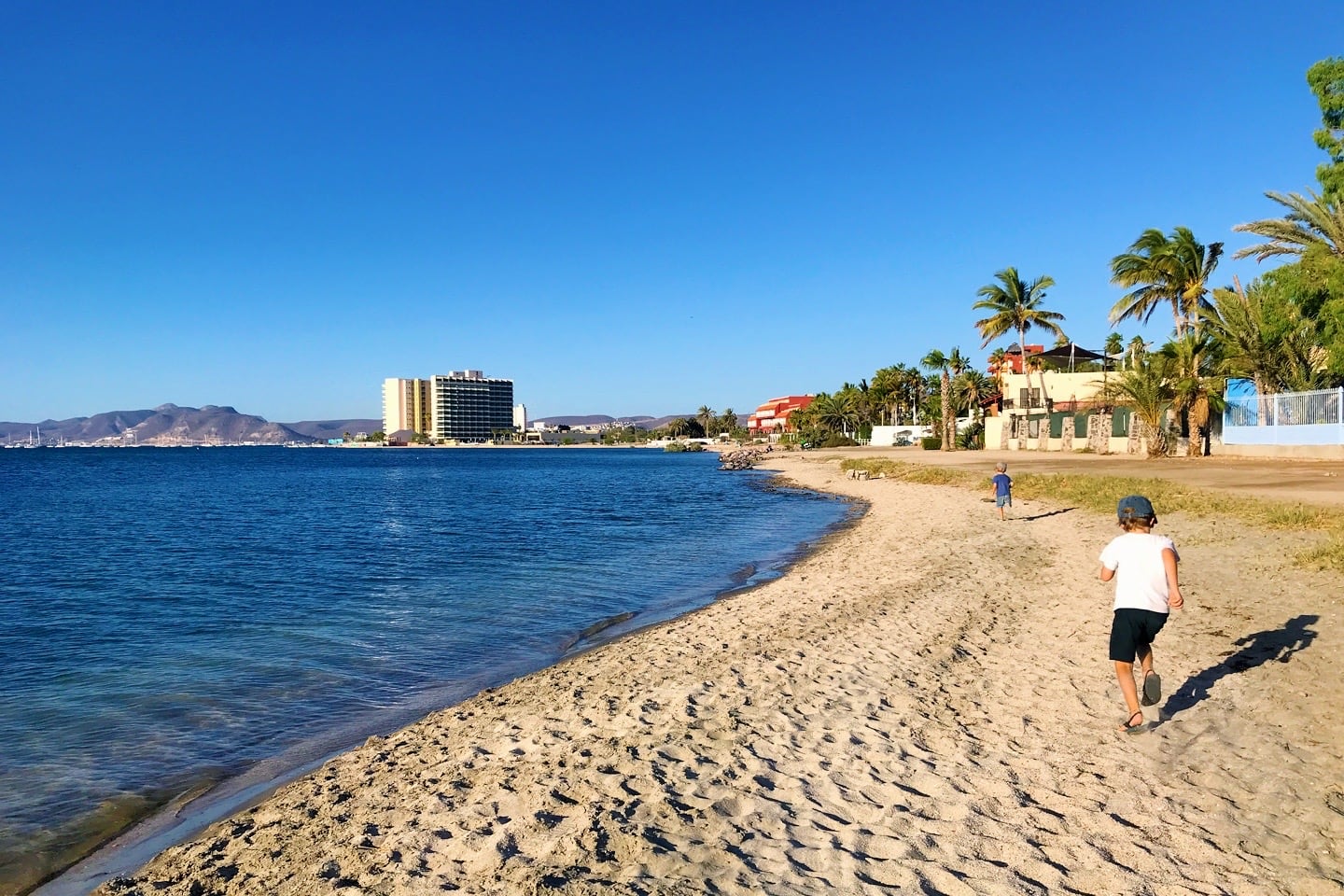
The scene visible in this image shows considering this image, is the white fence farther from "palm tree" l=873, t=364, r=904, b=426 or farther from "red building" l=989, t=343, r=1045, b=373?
"palm tree" l=873, t=364, r=904, b=426

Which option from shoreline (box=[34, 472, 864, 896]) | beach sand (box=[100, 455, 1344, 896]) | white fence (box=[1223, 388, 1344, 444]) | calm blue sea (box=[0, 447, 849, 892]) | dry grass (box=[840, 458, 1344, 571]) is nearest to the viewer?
beach sand (box=[100, 455, 1344, 896])

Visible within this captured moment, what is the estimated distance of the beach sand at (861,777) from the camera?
455 cm

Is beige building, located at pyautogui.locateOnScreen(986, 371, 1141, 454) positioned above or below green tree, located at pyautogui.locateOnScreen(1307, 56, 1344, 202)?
below

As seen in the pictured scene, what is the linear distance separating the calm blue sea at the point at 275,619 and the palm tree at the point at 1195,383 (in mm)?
17805

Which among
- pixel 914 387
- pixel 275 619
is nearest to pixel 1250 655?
pixel 275 619

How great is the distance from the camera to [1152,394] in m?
36.9

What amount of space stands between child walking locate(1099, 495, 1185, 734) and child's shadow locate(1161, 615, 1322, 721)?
0.67 meters

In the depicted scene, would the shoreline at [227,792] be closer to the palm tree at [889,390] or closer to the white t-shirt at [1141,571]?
the white t-shirt at [1141,571]

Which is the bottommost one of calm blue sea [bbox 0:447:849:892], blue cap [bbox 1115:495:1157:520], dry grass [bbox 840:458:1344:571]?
calm blue sea [bbox 0:447:849:892]

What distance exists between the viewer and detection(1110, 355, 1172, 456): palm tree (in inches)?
1454

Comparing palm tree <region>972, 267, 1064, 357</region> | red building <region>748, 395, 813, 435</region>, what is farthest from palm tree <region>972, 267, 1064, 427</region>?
red building <region>748, 395, 813, 435</region>

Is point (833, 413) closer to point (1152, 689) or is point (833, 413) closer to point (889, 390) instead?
point (889, 390)

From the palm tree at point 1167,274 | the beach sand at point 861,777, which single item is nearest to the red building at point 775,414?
the palm tree at point 1167,274

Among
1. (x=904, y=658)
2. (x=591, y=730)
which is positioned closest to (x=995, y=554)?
(x=904, y=658)
